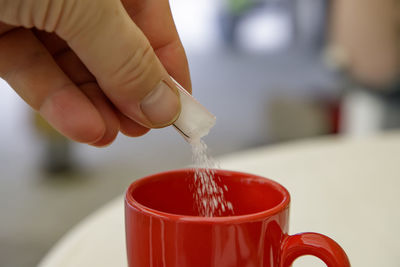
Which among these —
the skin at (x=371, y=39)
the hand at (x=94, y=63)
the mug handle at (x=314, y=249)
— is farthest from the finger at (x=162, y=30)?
the skin at (x=371, y=39)

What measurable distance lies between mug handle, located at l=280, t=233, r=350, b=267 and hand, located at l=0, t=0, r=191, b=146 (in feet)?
0.48

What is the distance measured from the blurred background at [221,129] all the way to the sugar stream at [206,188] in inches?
30.2

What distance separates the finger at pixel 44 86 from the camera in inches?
17.6

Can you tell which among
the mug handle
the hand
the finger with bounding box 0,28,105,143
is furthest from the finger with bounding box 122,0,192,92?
the mug handle

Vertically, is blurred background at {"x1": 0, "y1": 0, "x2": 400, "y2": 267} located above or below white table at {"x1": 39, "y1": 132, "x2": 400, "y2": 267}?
below

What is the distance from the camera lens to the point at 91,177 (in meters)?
2.31

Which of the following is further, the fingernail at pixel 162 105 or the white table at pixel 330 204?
the white table at pixel 330 204

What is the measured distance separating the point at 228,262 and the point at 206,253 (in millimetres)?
19

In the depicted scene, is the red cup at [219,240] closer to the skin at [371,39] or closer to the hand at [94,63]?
the hand at [94,63]

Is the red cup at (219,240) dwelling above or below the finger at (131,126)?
below

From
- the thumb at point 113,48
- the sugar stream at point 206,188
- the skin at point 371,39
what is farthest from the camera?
the skin at point 371,39

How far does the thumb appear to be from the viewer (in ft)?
1.16

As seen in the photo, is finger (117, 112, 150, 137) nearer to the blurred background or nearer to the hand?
the hand

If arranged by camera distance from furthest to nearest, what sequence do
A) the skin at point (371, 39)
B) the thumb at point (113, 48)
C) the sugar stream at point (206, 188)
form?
the skin at point (371, 39)
the sugar stream at point (206, 188)
the thumb at point (113, 48)
